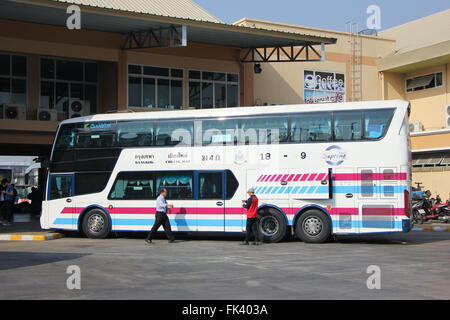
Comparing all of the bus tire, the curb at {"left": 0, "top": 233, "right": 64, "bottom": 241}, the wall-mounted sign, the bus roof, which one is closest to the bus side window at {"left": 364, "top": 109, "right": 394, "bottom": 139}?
the bus roof

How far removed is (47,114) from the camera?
1045 inches

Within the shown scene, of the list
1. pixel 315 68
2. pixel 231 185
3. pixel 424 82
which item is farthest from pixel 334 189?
pixel 424 82

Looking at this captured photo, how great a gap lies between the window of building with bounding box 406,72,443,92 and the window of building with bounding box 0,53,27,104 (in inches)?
949

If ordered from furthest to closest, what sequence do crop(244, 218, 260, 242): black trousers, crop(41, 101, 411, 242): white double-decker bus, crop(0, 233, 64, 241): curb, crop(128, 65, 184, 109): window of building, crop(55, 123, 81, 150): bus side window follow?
crop(128, 65, 184, 109): window of building < crop(55, 123, 81, 150): bus side window < crop(0, 233, 64, 241): curb < crop(244, 218, 260, 242): black trousers < crop(41, 101, 411, 242): white double-decker bus

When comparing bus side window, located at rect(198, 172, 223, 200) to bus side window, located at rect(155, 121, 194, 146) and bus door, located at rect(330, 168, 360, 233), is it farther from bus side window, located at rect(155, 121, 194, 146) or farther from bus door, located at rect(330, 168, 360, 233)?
bus door, located at rect(330, 168, 360, 233)

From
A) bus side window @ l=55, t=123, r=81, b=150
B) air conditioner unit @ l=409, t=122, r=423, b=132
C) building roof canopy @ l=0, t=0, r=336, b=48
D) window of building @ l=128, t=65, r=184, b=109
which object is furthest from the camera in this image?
air conditioner unit @ l=409, t=122, r=423, b=132

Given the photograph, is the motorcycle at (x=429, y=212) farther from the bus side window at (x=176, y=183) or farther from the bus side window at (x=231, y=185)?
the bus side window at (x=176, y=183)

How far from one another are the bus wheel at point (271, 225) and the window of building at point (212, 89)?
44.3ft

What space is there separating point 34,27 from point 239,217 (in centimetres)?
1453

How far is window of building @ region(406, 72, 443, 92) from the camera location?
34.9 m

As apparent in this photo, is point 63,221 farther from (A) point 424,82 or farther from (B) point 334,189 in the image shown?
(A) point 424,82

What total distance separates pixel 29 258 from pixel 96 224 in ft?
18.9
